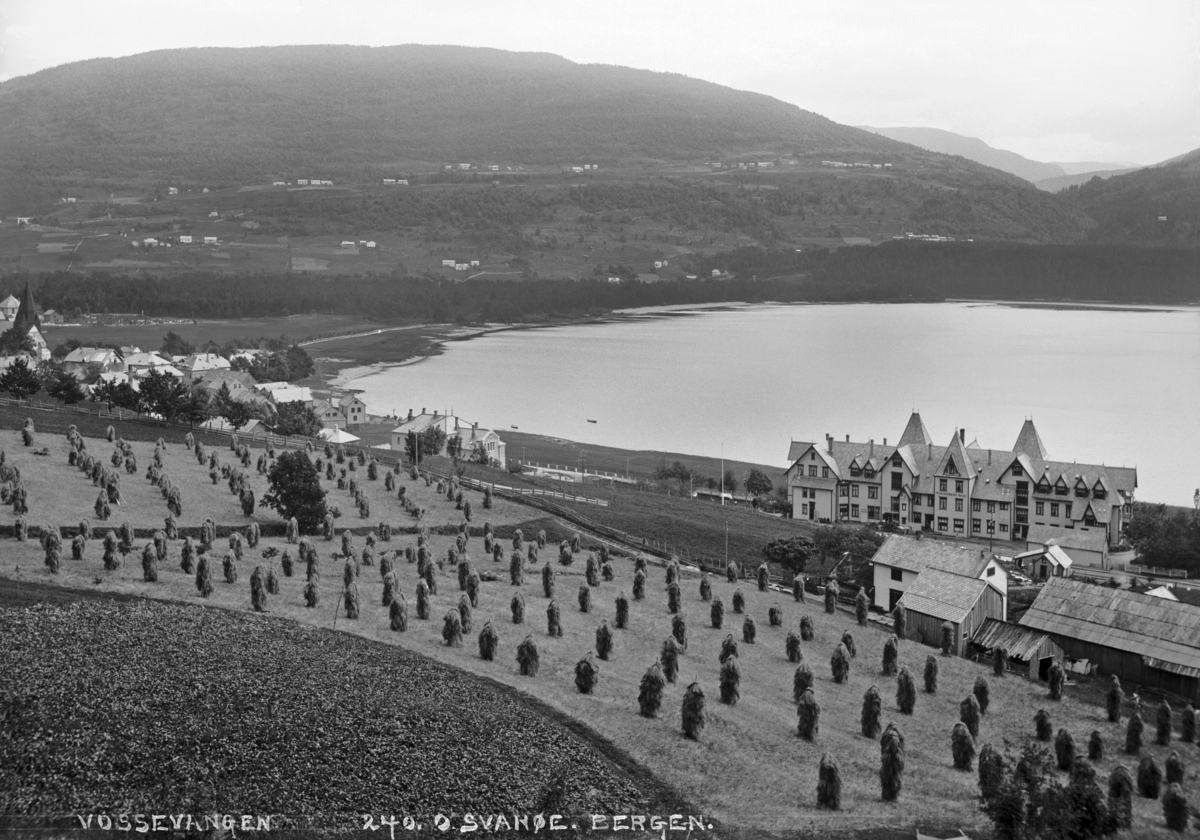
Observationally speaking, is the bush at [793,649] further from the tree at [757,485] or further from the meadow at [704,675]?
the tree at [757,485]

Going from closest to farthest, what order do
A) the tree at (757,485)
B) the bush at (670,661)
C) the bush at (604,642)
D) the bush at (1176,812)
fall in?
the bush at (1176,812) → the bush at (670,661) → the bush at (604,642) → the tree at (757,485)

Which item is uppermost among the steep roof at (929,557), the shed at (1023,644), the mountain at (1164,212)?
the mountain at (1164,212)

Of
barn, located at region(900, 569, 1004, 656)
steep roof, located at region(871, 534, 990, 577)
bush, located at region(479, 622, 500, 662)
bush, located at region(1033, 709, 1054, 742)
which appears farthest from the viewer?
steep roof, located at region(871, 534, 990, 577)

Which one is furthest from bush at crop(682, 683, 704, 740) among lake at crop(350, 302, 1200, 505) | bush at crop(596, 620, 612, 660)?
lake at crop(350, 302, 1200, 505)

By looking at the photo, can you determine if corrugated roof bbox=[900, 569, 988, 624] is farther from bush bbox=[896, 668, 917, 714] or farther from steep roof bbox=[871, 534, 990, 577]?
bush bbox=[896, 668, 917, 714]

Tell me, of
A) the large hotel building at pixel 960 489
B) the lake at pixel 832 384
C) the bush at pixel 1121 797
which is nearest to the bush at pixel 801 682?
the bush at pixel 1121 797

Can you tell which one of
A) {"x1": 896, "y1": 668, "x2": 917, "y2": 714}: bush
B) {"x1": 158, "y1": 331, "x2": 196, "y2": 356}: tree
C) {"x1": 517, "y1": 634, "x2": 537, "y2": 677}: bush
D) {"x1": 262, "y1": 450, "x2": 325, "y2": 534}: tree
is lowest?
{"x1": 896, "y1": 668, "x2": 917, "y2": 714}: bush

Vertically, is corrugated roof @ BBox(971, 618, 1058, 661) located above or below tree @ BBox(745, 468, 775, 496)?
above
